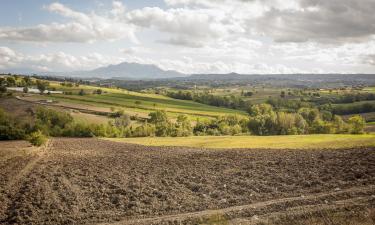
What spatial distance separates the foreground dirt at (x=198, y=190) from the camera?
22156 mm

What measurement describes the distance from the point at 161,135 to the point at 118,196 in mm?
74825

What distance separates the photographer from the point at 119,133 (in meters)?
100

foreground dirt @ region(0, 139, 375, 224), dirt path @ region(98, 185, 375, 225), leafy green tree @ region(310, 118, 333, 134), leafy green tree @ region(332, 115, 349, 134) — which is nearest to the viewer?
dirt path @ region(98, 185, 375, 225)

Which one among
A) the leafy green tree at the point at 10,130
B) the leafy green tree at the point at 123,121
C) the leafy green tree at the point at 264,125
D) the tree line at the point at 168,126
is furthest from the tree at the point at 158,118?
the leafy green tree at the point at 10,130

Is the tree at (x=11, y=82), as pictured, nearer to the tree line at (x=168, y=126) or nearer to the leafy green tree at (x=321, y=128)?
the tree line at (x=168, y=126)

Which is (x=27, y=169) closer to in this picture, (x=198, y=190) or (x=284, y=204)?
(x=198, y=190)

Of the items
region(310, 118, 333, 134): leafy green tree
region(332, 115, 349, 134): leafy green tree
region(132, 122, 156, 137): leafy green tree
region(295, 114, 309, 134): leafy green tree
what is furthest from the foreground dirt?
region(295, 114, 309, 134): leafy green tree

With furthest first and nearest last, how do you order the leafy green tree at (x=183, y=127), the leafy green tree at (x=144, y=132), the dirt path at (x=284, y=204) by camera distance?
the leafy green tree at (x=183, y=127)
the leafy green tree at (x=144, y=132)
the dirt path at (x=284, y=204)

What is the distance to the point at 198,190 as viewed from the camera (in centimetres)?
2922

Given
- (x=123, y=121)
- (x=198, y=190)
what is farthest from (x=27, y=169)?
(x=123, y=121)

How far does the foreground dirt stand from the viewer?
872 inches

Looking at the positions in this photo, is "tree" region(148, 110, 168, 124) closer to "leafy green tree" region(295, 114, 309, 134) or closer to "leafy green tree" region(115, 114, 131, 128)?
"leafy green tree" region(115, 114, 131, 128)

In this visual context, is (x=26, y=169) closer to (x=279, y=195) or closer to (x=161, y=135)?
(x=279, y=195)

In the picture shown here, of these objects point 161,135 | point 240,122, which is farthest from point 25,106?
point 240,122
